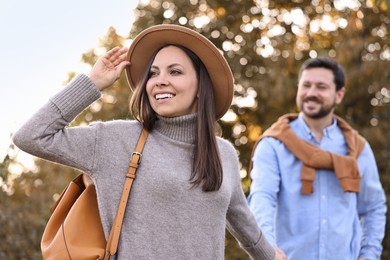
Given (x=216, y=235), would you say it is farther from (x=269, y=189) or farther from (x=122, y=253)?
(x=269, y=189)

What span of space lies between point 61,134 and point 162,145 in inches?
20.0

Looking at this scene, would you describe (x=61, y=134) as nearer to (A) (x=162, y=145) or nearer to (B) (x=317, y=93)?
(A) (x=162, y=145)

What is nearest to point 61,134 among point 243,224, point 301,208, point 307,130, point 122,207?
point 122,207

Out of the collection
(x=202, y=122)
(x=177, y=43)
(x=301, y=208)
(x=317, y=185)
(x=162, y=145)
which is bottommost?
(x=301, y=208)

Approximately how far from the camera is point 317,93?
652 centimetres

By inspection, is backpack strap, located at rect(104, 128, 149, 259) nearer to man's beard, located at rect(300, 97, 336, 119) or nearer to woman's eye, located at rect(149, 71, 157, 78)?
woman's eye, located at rect(149, 71, 157, 78)

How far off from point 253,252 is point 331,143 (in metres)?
2.14

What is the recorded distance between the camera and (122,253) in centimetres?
375

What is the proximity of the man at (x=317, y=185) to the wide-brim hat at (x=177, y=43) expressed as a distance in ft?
5.63

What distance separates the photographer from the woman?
376 centimetres

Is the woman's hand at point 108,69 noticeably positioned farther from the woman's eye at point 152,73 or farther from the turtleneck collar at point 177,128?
the turtleneck collar at point 177,128

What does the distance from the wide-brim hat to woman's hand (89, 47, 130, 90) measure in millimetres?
76

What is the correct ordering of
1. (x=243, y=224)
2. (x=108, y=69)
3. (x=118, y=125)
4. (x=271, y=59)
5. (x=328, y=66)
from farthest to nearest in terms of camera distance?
1. (x=271, y=59)
2. (x=328, y=66)
3. (x=243, y=224)
4. (x=108, y=69)
5. (x=118, y=125)

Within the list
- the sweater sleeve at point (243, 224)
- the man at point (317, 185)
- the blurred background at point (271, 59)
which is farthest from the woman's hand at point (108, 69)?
the blurred background at point (271, 59)
